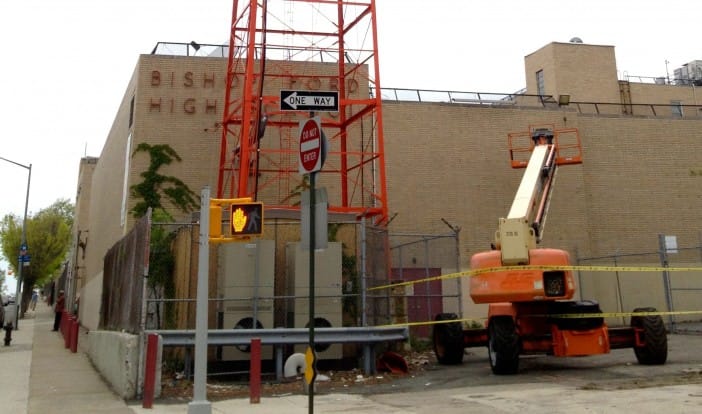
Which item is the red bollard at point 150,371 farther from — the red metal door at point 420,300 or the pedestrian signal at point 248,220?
the red metal door at point 420,300

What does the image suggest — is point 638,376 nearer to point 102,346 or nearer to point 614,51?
point 102,346

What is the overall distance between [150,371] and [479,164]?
17.0 metres

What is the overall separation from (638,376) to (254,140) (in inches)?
489

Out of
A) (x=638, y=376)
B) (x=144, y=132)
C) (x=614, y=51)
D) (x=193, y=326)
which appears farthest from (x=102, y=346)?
(x=614, y=51)

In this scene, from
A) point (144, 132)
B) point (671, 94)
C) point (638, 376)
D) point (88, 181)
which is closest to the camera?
point (638, 376)

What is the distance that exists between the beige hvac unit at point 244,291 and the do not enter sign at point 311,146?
18.7ft

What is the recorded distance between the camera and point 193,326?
13.4 metres

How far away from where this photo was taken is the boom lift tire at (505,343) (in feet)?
39.0

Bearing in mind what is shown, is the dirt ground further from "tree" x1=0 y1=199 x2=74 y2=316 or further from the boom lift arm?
"tree" x1=0 y1=199 x2=74 y2=316

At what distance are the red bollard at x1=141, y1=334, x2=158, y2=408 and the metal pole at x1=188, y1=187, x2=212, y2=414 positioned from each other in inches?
62.5

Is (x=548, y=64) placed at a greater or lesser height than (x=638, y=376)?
greater

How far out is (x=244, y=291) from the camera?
12812mm

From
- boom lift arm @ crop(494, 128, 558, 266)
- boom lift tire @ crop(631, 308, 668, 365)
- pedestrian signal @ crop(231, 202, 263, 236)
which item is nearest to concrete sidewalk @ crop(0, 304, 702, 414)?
boom lift arm @ crop(494, 128, 558, 266)

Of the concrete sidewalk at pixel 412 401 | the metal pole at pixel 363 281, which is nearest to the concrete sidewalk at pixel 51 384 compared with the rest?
the concrete sidewalk at pixel 412 401
